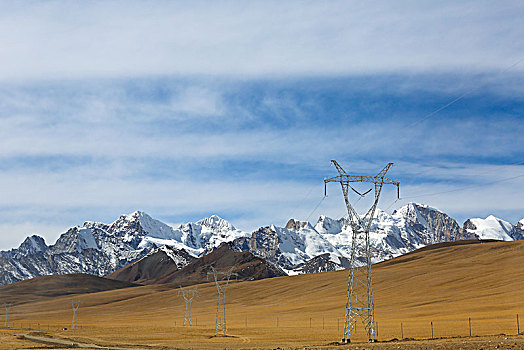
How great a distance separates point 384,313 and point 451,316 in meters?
27.8

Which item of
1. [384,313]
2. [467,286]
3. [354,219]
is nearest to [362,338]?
[354,219]

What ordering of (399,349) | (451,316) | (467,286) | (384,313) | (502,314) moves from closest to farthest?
(399,349) < (502,314) < (451,316) < (384,313) < (467,286)

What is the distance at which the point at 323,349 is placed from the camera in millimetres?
55812

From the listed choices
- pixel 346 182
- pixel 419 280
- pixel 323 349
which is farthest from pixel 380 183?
pixel 419 280

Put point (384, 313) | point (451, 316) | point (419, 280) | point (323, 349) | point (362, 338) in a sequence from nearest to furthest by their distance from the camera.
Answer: point (323, 349)
point (362, 338)
point (451, 316)
point (384, 313)
point (419, 280)

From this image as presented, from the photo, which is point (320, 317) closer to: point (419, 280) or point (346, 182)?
point (419, 280)

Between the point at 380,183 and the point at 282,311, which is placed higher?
the point at 380,183

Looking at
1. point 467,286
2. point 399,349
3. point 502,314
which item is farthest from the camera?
point 467,286

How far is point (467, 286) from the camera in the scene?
164 metres

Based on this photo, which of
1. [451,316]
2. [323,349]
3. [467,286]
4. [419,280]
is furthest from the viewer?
[419,280]

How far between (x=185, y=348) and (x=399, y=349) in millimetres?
24713

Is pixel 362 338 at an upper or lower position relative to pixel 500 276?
lower

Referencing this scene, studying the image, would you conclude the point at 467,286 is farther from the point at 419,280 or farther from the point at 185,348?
the point at 185,348

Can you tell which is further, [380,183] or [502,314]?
[502,314]
